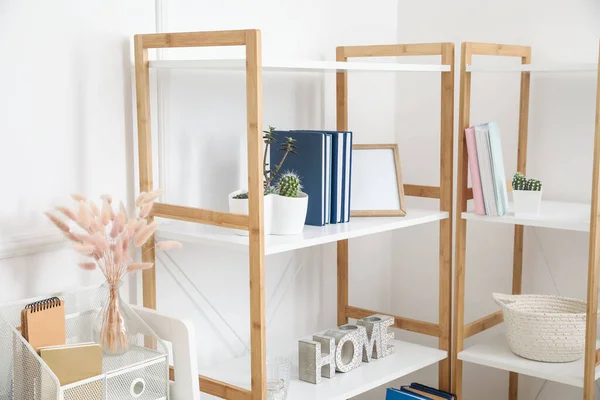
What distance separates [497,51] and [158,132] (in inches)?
39.4

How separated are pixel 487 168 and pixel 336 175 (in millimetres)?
417

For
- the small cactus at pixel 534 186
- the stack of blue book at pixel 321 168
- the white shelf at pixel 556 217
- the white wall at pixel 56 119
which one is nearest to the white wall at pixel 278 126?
the white wall at pixel 56 119

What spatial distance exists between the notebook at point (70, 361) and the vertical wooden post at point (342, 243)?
1.19 m

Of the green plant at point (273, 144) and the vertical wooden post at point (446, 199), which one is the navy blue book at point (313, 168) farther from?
the vertical wooden post at point (446, 199)

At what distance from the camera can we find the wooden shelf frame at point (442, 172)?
7.45ft

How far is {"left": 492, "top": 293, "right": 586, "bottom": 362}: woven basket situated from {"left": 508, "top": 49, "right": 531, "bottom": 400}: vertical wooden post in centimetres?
27

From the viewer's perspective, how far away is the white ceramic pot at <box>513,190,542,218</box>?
2096 mm

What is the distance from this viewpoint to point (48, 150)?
1.72 metres

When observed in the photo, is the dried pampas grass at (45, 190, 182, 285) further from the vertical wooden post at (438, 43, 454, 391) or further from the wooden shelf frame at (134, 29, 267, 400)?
the vertical wooden post at (438, 43, 454, 391)

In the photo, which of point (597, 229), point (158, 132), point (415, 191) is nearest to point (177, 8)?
point (158, 132)

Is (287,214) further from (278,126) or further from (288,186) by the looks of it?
(278,126)

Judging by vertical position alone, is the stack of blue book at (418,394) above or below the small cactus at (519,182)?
below

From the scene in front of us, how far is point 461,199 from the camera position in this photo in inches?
88.2

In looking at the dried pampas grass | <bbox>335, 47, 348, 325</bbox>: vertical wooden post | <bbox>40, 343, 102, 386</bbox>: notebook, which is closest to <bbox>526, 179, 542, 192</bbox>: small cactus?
<bbox>335, 47, 348, 325</bbox>: vertical wooden post
